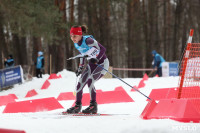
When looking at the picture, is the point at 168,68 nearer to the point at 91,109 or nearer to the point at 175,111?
the point at 91,109

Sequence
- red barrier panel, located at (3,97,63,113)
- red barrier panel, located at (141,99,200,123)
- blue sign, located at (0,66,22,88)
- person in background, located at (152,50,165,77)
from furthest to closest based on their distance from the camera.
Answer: person in background, located at (152,50,165,77) < blue sign, located at (0,66,22,88) < red barrier panel, located at (3,97,63,113) < red barrier panel, located at (141,99,200,123)

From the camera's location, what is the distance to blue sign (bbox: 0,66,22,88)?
14.4 meters

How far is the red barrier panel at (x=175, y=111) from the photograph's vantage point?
4.43m

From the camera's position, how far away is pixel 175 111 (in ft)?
14.9

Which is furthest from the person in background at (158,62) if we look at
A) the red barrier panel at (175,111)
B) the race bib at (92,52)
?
the red barrier panel at (175,111)

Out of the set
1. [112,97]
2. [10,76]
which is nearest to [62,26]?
[10,76]

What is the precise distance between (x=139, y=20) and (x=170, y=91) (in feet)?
64.8

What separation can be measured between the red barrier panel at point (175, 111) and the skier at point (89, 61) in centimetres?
146

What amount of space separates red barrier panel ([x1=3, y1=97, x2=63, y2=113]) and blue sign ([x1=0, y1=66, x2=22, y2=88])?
800 cm

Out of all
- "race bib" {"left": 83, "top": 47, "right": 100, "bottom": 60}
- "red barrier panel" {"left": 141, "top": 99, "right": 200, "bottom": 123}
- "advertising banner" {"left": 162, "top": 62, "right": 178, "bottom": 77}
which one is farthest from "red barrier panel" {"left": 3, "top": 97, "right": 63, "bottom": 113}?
"advertising banner" {"left": 162, "top": 62, "right": 178, "bottom": 77}

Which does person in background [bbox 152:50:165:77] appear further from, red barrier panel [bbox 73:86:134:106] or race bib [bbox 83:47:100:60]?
race bib [bbox 83:47:100:60]

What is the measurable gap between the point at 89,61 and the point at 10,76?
9930 millimetres

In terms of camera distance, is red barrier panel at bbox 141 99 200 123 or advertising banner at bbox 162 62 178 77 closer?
red barrier panel at bbox 141 99 200 123

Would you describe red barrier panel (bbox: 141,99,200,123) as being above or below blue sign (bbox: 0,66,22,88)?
above
